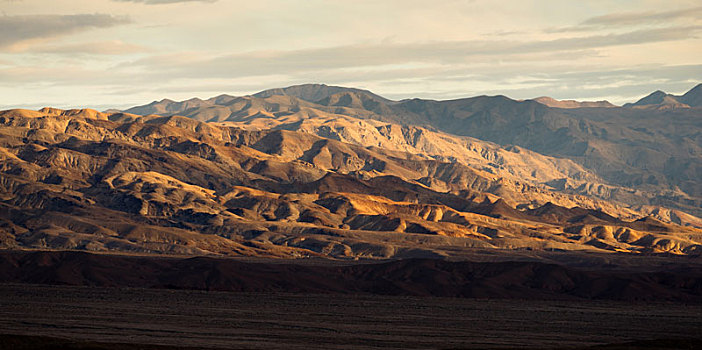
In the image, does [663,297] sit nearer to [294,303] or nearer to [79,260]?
[294,303]

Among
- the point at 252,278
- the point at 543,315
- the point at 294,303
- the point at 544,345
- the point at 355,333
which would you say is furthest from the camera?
the point at 252,278

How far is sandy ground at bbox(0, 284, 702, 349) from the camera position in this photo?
4176 inches

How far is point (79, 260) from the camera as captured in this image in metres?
188

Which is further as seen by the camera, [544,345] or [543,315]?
[543,315]

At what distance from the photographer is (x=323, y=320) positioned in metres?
128

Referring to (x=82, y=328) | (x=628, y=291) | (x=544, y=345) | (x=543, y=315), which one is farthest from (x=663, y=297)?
(x=82, y=328)

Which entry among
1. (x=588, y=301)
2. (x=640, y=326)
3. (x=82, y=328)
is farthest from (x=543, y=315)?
(x=82, y=328)

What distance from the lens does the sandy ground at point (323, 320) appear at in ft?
348

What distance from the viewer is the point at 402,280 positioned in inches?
7372

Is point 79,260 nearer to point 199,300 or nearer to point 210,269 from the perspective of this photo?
point 210,269

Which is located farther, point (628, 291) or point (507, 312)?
point (628, 291)

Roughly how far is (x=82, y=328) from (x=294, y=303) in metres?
45.7

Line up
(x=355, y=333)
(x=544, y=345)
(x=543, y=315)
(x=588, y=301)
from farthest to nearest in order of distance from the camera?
(x=588, y=301) < (x=543, y=315) < (x=355, y=333) < (x=544, y=345)

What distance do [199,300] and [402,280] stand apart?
1847 inches
